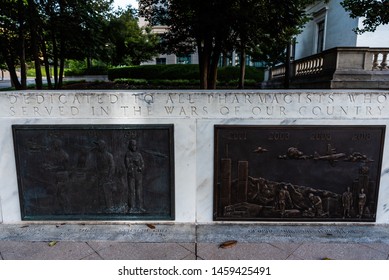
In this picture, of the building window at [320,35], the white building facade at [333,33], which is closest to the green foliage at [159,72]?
the white building facade at [333,33]

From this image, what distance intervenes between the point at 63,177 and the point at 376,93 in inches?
164

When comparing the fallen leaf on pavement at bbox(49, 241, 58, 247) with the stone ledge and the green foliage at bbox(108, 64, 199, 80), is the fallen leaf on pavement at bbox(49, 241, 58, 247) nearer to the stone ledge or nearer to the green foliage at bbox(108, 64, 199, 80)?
the stone ledge

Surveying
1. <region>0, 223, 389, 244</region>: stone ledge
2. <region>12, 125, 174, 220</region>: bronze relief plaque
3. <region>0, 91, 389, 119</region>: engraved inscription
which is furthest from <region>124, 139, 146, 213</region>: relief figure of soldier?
<region>0, 91, 389, 119</region>: engraved inscription

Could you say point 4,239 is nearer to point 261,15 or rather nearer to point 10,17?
point 261,15

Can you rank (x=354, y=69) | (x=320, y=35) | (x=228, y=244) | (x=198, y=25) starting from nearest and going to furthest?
(x=228, y=244) < (x=198, y=25) < (x=354, y=69) < (x=320, y=35)

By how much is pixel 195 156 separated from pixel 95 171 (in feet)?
4.38

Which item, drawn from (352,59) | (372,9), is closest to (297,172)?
(372,9)

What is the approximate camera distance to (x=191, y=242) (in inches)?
140

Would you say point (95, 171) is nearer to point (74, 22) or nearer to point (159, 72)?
point (74, 22)

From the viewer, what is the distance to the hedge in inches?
1128

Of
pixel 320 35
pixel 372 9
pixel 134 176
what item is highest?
pixel 320 35

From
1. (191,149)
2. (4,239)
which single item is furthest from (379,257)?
(4,239)

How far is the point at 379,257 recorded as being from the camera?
325 centimetres

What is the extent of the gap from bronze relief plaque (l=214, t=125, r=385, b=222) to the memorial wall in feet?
0.04
